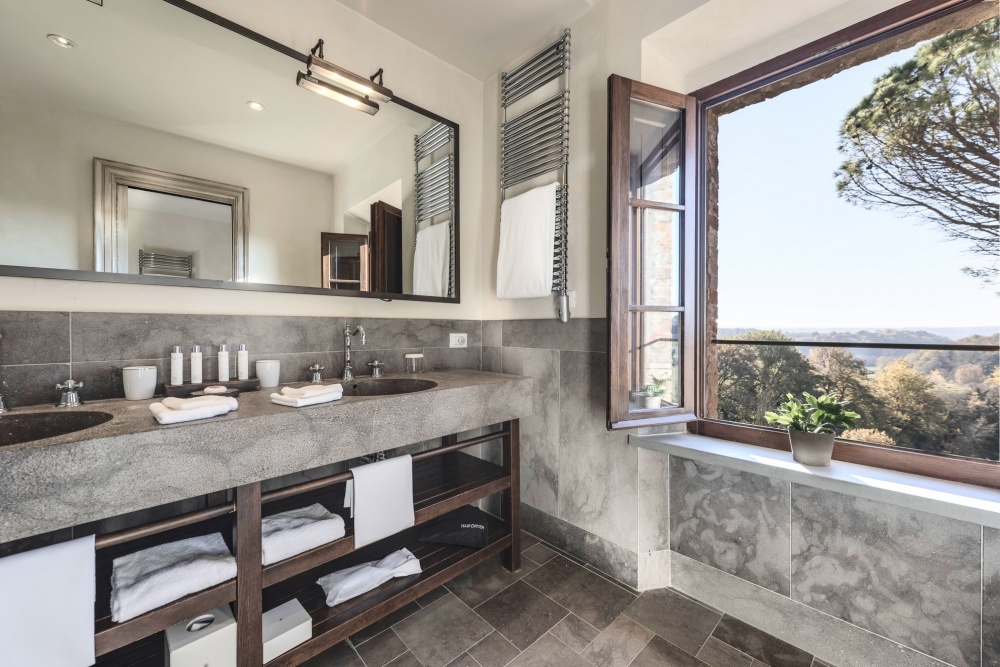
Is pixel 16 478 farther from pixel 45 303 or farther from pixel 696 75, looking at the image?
pixel 696 75

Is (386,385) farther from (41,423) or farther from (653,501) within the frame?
(653,501)

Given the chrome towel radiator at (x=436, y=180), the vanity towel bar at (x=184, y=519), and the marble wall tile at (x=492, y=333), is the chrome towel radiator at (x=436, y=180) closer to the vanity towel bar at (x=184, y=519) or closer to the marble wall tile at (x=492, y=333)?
the marble wall tile at (x=492, y=333)

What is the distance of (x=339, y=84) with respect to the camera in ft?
6.06

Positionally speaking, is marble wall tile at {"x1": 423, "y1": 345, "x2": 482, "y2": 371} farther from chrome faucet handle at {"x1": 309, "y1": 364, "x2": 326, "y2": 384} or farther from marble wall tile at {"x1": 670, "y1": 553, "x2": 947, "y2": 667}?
marble wall tile at {"x1": 670, "y1": 553, "x2": 947, "y2": 667}

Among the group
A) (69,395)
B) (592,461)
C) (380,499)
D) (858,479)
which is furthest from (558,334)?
(69,395)

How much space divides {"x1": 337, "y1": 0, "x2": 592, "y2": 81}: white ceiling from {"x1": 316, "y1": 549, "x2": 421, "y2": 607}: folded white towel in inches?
104

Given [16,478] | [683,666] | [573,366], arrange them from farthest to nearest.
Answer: [573,366], [683,666], [16,478]

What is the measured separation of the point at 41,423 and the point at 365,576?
1146 millimetres

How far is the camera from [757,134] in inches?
71.0

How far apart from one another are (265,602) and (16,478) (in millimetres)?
929

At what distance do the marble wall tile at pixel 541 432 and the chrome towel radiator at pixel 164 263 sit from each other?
1616mm

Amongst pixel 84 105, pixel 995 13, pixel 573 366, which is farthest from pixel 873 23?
pixel 84 105

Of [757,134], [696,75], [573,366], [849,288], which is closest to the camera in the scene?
[849,288]

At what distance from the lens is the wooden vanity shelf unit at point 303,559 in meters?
1.06
